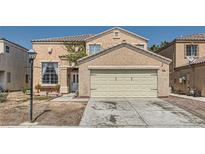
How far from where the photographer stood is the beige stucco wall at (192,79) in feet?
65.6

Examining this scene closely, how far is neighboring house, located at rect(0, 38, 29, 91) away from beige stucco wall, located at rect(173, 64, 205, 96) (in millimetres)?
19029

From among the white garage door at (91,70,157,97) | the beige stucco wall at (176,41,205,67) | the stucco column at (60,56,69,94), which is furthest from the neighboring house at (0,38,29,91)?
the beige stucco wall at (176,41,205,67)

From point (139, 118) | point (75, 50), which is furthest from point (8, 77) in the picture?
point (139, 118)

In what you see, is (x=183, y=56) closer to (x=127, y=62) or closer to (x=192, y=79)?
(x=192, y=79)

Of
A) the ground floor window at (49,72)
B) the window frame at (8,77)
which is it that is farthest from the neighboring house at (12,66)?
the ground floor window at (49,72)

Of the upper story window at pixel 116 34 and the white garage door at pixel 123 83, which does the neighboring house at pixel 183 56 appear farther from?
the upper story window at pixel 116 34

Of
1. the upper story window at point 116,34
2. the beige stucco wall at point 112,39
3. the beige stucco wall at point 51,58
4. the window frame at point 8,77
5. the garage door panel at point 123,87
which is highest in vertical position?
the upper story window at point 116,34

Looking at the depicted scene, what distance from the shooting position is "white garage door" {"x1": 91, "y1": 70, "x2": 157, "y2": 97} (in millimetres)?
19156

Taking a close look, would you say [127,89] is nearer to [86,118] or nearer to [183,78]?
[183,78]

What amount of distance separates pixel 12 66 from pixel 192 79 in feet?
67.7

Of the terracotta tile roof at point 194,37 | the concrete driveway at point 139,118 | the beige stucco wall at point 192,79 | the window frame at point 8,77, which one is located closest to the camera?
the concrete driveway at point 139,118

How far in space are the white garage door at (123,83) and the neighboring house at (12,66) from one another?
13.3 metres
